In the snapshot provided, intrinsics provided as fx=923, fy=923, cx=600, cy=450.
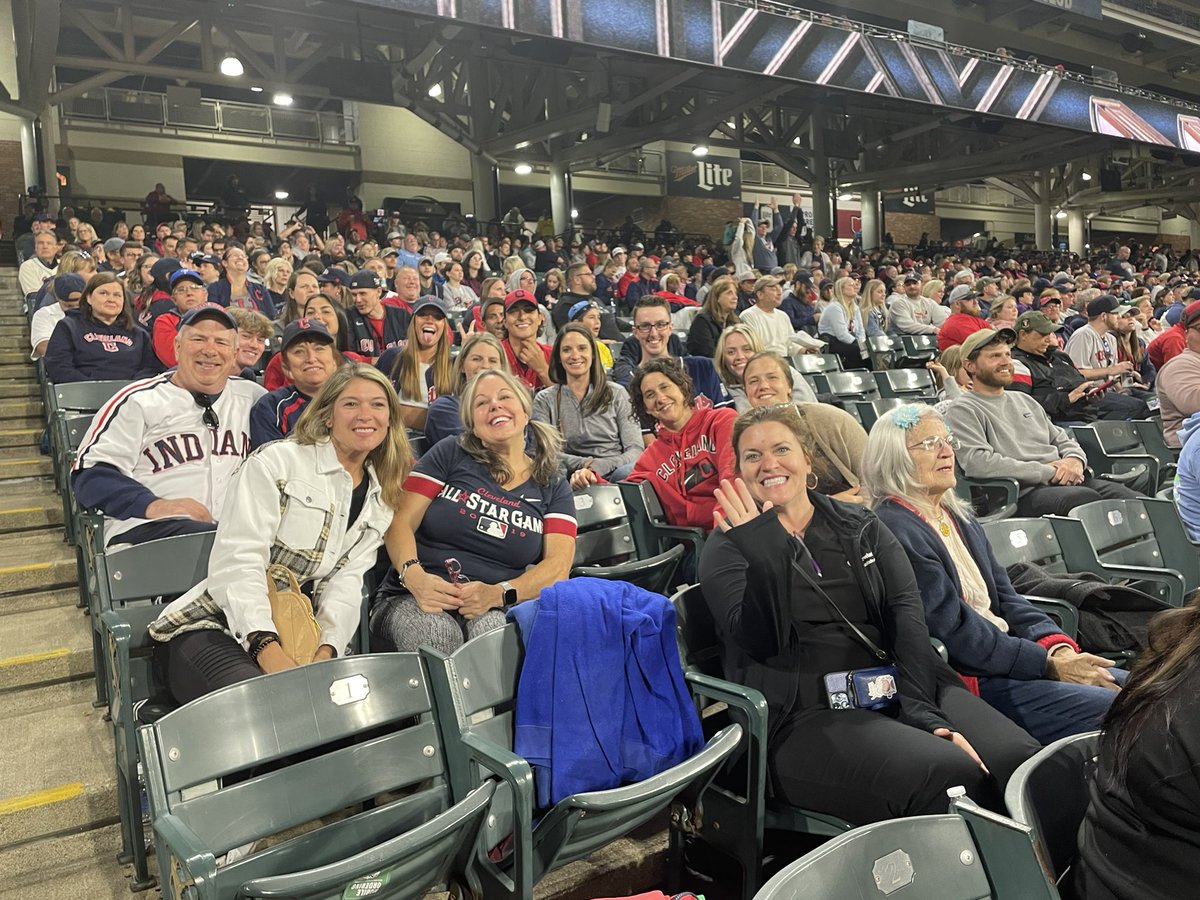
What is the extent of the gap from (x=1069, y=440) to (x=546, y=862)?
340 centimetres

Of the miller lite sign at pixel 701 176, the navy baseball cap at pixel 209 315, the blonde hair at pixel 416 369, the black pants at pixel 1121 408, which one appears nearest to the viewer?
the navy baseball cap at pixel 209 315

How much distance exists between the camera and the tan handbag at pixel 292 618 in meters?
2.16

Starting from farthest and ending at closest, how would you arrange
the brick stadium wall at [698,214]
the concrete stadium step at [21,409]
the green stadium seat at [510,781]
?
the brick stadium wall at [698,214], the concrete stadium step at [21,409], the green stadium seat at [510,781]

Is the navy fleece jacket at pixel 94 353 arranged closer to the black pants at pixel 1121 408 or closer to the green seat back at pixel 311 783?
the green seat back at pixel 311 783

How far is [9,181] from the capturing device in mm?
14383

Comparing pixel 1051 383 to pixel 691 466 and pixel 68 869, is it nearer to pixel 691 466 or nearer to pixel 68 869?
pixel 691 466

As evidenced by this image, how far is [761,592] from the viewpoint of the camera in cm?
182

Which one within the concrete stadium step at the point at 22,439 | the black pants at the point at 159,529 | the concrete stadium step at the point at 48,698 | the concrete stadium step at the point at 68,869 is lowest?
the concrete stadium step at the point at 68,869

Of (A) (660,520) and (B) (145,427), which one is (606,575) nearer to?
(A) (660,520)

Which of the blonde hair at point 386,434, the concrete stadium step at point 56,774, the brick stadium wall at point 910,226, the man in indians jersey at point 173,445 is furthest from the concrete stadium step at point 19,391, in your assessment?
the brick stadium wall at point 910,226

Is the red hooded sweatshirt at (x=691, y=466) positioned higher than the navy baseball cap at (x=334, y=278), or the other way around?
the navy baseball cap at (x=334, y=278)

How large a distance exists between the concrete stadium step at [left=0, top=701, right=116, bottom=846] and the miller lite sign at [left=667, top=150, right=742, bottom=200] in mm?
20987

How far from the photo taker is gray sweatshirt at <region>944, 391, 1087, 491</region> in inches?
155

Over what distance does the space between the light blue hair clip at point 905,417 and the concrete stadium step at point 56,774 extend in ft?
7.02
